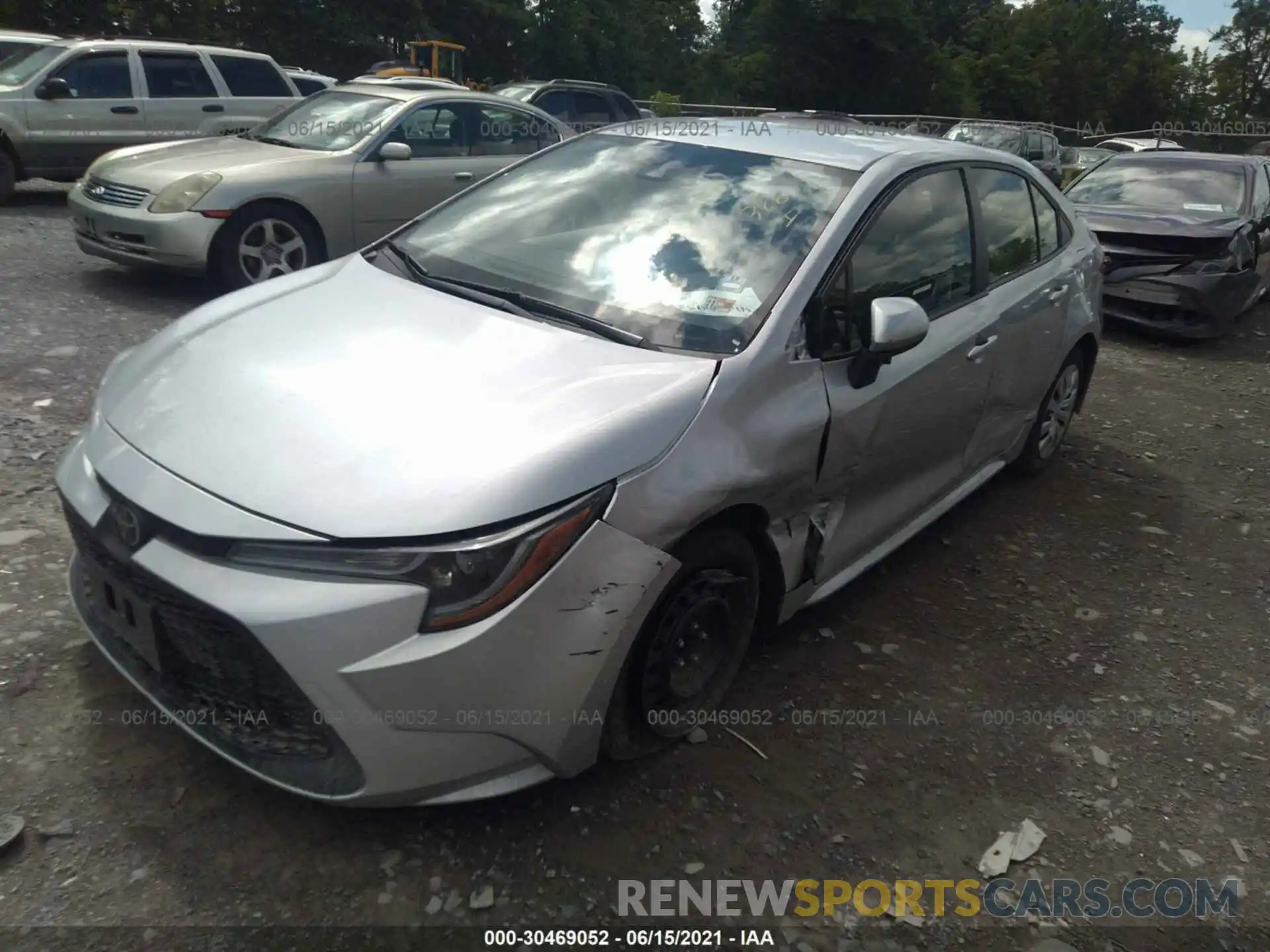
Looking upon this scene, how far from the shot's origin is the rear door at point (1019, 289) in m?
4.12

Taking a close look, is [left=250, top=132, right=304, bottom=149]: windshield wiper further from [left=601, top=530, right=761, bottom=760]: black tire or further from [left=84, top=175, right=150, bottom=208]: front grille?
[left=601, top=530, right=761, bottom=760]: black tire

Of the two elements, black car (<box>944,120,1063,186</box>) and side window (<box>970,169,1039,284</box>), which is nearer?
side window (<box>970,169,1039,284</box>)

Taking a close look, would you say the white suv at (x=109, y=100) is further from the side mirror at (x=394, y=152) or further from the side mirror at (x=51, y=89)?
the side mirror at (x=394, y=152)

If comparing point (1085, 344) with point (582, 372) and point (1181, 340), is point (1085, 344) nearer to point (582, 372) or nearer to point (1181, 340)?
point (582, 372)

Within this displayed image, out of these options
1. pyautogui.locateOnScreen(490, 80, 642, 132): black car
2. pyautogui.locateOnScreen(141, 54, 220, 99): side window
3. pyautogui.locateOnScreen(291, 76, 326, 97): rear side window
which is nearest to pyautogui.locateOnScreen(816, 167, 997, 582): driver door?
pyautogui.locateOnScreen(141, 54, 220, 99): side window

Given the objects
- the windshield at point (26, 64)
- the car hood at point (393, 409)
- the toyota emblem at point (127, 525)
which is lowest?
the toyota emblem at point (127, 525)

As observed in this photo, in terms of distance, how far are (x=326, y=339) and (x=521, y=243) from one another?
852 mm

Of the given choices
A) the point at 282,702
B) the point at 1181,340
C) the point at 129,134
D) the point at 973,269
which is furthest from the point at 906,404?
the point at 129,134

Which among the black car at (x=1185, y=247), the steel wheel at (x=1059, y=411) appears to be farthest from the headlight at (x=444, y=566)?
the black car at (x=1185, y=247)

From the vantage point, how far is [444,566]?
2.21 m

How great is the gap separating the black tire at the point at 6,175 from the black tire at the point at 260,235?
494 centimetres

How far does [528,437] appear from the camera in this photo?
243 cm

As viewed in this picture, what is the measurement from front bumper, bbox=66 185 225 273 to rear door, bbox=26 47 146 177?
429cm

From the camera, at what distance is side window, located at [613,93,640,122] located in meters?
14.9
